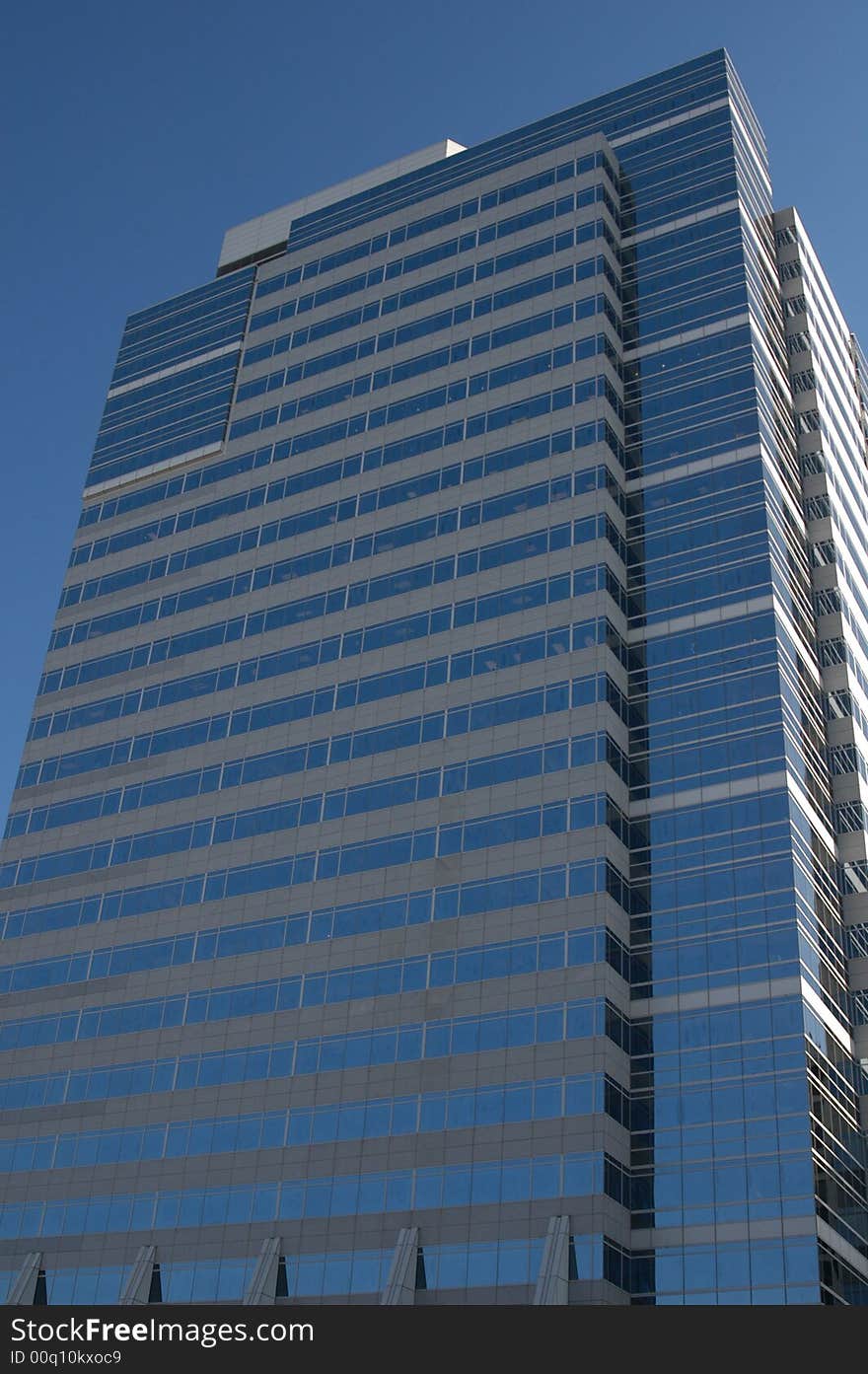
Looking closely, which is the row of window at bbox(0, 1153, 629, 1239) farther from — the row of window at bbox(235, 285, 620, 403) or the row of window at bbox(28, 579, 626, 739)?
the row of window at bbox(235, 285, 620, 403)

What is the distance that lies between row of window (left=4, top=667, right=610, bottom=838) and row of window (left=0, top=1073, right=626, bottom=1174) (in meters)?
20.3

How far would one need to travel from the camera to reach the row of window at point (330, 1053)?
2830 inches

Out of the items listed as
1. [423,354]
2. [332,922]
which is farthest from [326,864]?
[423,354]

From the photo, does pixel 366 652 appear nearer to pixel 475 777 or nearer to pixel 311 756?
pixel 311 756

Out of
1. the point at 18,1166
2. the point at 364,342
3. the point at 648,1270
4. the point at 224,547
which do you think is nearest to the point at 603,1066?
the point at 648,1270

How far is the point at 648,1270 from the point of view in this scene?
66625 mm

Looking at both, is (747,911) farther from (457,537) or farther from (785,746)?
(457,537)

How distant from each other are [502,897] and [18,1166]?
31.0 metres

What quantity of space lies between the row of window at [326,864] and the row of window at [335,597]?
49.1 ft

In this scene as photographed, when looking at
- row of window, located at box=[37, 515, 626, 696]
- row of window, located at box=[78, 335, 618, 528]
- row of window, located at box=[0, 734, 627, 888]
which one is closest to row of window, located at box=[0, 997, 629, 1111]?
row of window, located at box=[0, 734, 627, 888]

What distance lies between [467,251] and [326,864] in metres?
46.5

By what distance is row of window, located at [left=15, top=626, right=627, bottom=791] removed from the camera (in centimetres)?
8394

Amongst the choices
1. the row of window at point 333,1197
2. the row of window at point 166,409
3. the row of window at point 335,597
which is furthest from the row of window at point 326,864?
the row of window at point 166,409

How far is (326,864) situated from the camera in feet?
274
